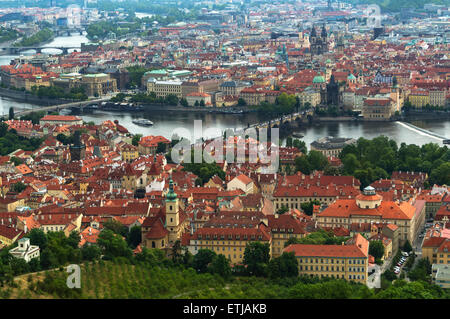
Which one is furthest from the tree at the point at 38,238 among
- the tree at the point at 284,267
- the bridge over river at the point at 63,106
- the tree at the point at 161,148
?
the bridge over river at the point at 63,106

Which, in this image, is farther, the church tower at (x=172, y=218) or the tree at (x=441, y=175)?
the tree at (x=441, y=175)

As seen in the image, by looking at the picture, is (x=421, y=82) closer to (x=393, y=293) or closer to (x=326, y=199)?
(x=326, y=199)

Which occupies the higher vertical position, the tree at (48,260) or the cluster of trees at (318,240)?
the tree at (48,260)

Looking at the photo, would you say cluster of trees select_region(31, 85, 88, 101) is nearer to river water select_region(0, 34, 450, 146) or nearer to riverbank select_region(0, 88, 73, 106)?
riverbank select_region(0, 88, 73, 106)

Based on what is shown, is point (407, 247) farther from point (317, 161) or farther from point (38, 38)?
point (38, 38)

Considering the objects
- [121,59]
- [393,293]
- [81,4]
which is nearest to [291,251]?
[393,293]

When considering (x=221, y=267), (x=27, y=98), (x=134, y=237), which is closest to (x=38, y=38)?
(x=27, y=98)

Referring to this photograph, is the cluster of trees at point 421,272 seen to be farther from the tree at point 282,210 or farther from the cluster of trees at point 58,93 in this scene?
the cluster of trees at point 58,93
